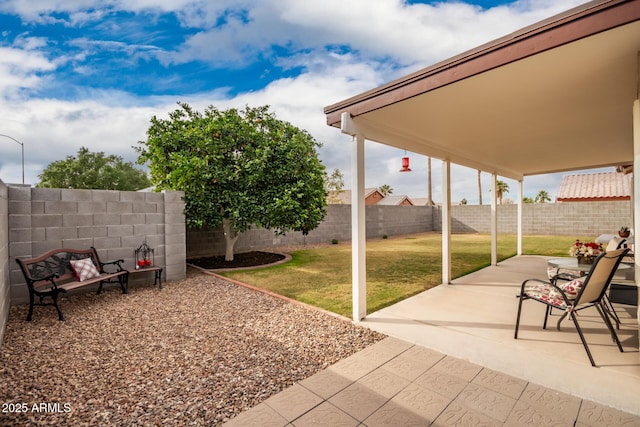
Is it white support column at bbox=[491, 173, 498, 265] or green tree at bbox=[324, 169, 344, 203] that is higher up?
green tree at bbox=[324, 169, 344, 203]

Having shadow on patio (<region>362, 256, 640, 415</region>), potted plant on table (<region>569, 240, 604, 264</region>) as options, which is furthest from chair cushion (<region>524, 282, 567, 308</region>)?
potted plant on table (<region>569, 240, 604, 264</region>)

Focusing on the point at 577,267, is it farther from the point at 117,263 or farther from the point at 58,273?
the point at 58,273

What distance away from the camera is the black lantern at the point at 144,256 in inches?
220

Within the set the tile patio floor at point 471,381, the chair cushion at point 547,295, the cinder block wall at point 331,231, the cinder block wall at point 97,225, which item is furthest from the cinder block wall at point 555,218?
the cinder block wall at point 97,225

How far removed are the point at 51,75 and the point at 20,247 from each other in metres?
16.8

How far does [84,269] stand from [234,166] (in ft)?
12.6

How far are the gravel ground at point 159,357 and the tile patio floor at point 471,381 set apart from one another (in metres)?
0.27

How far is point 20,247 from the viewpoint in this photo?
4527 millimetres

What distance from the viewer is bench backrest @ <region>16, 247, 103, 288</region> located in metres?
4.28

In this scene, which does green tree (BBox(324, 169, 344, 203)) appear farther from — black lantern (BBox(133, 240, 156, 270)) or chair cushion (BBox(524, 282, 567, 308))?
chair cushion (BBox(524, 282, 567, 308))

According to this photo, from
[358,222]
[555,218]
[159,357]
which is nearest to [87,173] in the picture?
[159,357]

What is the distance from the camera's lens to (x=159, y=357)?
2939 millimetres

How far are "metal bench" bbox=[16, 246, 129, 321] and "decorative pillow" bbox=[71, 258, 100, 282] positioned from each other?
2 cm

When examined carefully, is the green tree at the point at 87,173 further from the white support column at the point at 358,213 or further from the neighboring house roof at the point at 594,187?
the neighboring house roof at the point at 594,187
